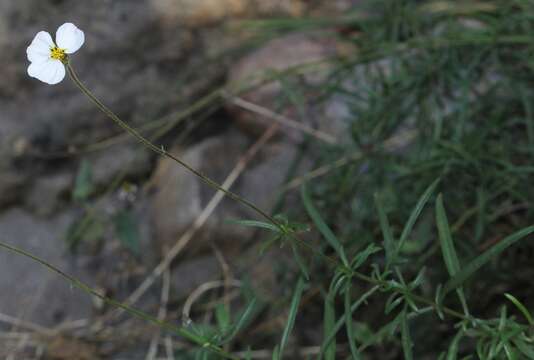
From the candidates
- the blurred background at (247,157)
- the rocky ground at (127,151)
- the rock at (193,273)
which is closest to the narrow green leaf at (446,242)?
the blurred background at (247,157)

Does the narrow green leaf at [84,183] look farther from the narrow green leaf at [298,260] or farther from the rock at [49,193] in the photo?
the narrow green leaf at [298,260]

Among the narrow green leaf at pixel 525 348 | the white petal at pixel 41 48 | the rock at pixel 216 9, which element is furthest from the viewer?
the rock at pixel 216 9

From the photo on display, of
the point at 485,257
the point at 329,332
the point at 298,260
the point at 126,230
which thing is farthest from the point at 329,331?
the point at 126,230

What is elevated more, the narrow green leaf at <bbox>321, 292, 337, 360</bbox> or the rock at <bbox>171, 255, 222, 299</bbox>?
the rock at <bbox>171, 255, 222, 299</bbox>

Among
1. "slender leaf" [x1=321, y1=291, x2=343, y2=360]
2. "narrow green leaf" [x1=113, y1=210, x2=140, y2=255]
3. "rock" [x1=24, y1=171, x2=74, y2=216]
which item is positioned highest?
"rock" [x1=24, y1=171, x2=74, y2=216]

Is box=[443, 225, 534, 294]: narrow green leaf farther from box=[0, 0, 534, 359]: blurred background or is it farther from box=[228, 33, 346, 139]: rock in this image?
box=[228, 33, 346, 139]: rock

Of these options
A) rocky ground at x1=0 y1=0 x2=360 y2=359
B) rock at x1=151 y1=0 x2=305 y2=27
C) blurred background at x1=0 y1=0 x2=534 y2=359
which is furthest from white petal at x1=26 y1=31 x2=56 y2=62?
rock at x1=151 y1=0 x2=305 y2=27

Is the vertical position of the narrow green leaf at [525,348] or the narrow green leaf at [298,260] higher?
the narrow green leaf at [298,260]
